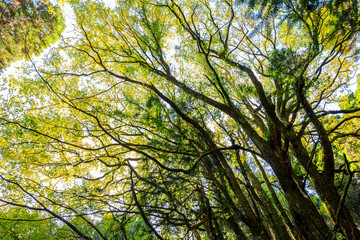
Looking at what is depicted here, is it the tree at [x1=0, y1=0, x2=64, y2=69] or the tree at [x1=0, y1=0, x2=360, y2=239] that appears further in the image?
the tree at [x1=0, y1=0, x2=64, y2=69]

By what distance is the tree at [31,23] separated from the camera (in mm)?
5092

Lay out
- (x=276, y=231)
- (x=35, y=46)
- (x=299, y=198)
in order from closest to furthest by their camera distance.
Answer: (x=299, y=198) < (x=276, y=231) < (x=35, y=46)

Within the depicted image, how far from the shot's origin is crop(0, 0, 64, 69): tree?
200 inches

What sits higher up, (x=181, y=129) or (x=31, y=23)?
(x=31, y=23)

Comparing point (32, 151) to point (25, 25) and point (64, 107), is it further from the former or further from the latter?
point (25, 25)

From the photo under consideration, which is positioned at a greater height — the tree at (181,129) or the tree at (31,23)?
the tree at (31,23)

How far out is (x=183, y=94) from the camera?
4.82m

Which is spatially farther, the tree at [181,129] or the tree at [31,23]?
the tree at [31,23]

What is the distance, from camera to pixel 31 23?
16.6 feet

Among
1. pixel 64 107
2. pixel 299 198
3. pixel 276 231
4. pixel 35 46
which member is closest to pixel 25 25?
pixel 35 46

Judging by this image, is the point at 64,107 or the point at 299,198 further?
the point at 64,107

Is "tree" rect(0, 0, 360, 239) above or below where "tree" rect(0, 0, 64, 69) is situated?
below

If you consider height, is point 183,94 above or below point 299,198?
above

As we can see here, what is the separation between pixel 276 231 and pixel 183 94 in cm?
405
